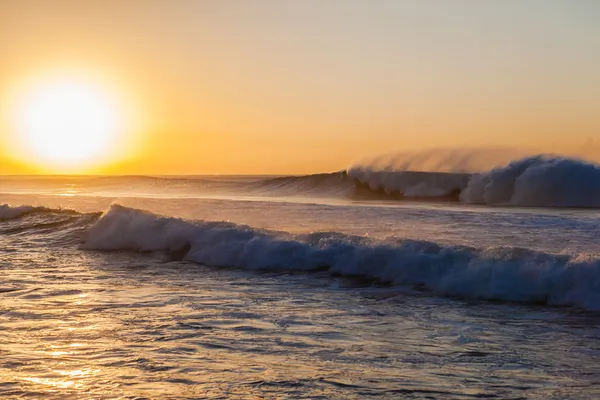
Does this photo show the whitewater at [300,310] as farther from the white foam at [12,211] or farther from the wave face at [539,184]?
the wave face at [539,184]

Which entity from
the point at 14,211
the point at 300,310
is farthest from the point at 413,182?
the point at 300,310

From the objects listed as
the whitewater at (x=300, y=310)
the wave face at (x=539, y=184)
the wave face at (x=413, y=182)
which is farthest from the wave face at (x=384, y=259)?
the wave face at (x=413, y=182)

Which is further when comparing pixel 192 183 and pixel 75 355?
pixel 192 183

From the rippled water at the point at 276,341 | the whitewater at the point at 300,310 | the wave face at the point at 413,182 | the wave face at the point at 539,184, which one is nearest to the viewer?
the rippled water at the point at 276,341

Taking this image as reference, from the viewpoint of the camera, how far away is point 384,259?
10961 mm

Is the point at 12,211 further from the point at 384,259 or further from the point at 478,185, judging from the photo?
the point at 478,185

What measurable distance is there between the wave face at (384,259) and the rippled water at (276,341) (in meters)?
0.52

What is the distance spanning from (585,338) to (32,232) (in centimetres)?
1487

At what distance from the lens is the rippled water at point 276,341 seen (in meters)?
4.99

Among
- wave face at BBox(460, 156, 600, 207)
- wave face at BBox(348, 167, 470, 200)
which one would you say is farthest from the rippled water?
wave face at BBox(348, 167, 470, 200)

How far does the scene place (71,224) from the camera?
A: 60.8 ft

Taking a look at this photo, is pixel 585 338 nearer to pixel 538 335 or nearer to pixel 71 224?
pixel 538 335

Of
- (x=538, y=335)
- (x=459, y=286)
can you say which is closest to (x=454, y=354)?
(x=538, y=335)

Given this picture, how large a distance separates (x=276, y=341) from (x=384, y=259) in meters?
4.84
